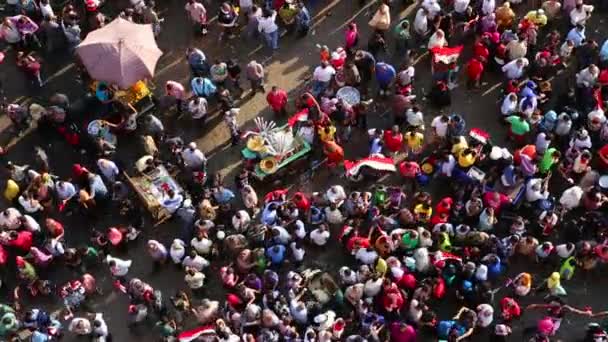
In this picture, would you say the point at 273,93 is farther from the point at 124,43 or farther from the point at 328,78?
the point at 124,43

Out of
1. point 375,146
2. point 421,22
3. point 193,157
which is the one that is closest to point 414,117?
point 375,146

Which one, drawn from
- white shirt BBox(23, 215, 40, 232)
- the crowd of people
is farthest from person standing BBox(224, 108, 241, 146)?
white shirt BBox(23, 215, 40, 232)

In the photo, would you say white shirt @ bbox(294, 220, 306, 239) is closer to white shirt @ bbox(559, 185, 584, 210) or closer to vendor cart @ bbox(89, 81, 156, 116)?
vendor cart @ bbox(89, 81, 156, 116)

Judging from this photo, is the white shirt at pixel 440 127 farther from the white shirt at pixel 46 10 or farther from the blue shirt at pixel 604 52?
the white shirt at pixel 46 10

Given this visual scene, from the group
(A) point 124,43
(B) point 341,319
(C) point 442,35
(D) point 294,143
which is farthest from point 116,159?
(C) point 442,35

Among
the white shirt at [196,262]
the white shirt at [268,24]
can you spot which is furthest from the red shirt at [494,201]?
the white shirt at [268,24]

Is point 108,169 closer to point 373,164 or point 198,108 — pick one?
point 198,108
